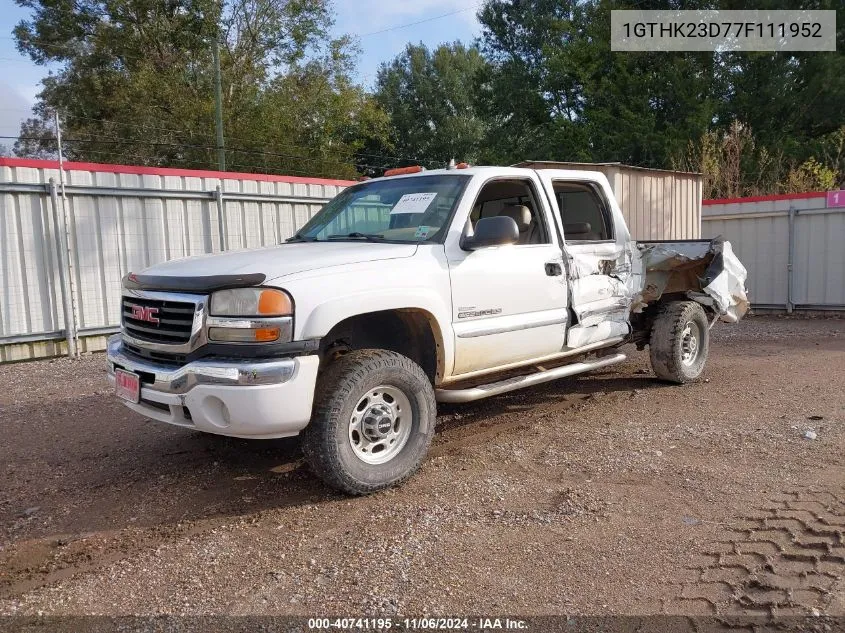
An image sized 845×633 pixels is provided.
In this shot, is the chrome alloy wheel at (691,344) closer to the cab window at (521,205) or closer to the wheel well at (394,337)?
the cab window at (521,205)

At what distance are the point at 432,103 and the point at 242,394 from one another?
41.4m

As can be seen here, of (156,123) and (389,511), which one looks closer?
(389,511)

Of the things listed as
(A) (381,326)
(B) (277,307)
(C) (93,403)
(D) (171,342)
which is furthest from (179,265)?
(C) (93,403)

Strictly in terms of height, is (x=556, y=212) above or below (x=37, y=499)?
above

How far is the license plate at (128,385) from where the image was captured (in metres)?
3.88

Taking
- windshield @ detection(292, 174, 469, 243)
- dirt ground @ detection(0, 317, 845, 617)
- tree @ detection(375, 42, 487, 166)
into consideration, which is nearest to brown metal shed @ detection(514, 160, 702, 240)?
dirt ground @ detection(0, 317, 845, 617)

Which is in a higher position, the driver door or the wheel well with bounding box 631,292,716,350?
the driver door

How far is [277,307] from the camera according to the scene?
351cm

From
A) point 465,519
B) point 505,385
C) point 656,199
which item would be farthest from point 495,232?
point 656,199

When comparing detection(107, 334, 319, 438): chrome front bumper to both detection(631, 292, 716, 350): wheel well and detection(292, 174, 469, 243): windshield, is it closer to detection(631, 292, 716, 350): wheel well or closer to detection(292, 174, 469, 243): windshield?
detection(292, 174, 469, 243): windshield

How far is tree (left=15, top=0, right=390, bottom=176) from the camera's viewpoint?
26.6 m

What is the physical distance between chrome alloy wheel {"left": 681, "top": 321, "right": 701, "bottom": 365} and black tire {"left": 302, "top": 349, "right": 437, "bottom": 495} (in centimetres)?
367

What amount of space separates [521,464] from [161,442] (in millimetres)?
2754

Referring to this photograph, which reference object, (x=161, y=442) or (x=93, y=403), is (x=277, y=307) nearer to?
(x=161, y=442)
